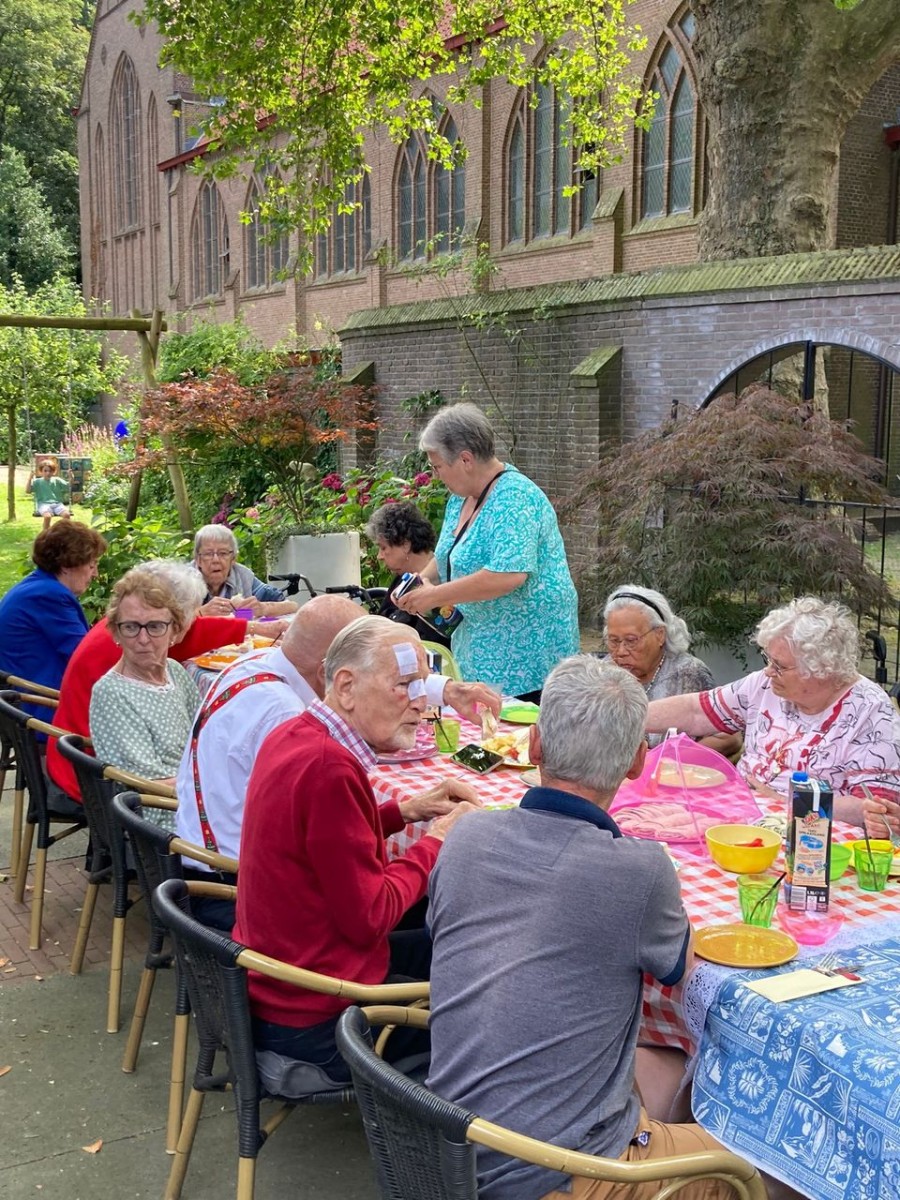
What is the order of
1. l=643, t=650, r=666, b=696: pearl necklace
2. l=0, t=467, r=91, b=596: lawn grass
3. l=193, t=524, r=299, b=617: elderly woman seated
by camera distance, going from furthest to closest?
1. l=0, t=467, r=91, b=596: lawn grass
2. l=193, t=524, r=299, b=617: elderly woman seated
3. l=643, t=650, r=666, b=696: pearl necklace

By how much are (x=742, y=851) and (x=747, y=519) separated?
501 cm

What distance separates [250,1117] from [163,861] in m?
0.71

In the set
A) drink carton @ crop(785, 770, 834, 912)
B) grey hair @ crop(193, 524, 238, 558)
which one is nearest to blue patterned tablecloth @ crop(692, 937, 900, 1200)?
drink carton @ crop(785, 770, 834, 912)

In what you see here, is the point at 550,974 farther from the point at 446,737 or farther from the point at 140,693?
the point at 140,693

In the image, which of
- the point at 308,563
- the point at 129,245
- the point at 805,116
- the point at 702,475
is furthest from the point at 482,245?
the point at 129,245

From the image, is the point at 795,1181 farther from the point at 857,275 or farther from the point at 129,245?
the point at 129,245

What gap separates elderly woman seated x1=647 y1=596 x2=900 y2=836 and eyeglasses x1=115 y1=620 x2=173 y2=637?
1995mm

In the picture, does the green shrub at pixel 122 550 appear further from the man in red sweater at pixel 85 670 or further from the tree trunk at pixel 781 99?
the tree trunk at pixel 781 99

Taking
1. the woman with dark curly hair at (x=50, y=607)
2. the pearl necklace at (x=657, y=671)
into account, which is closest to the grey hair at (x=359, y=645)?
the pearl necklace at (x=657, y=671)

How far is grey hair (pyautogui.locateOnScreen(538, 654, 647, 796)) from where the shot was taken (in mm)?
2332

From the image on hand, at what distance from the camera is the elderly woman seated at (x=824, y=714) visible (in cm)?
356

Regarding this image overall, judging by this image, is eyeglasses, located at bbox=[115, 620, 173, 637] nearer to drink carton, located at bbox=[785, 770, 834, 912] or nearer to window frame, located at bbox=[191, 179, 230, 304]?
drink carton, located at bbox=[785, 770, 834, 912]

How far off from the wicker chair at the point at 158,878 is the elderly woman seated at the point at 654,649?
1.64 m

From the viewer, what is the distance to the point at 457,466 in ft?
16.0
